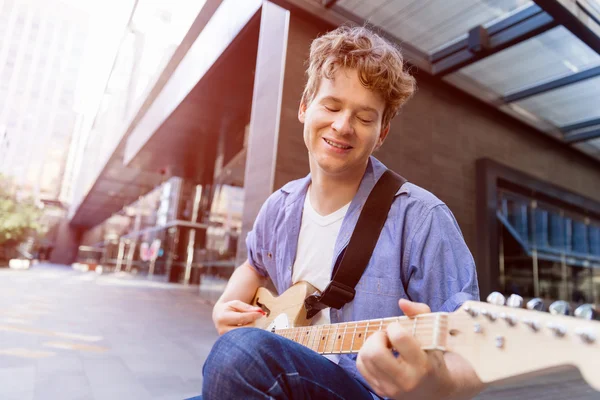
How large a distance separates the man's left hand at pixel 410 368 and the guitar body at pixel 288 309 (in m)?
0.58

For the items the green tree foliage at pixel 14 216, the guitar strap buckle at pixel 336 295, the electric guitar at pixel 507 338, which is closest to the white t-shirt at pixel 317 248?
the guitar strap buckle at pixel 336 295

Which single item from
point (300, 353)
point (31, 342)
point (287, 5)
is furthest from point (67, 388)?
point (287, 5)

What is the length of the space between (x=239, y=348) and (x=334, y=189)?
2.69 feet

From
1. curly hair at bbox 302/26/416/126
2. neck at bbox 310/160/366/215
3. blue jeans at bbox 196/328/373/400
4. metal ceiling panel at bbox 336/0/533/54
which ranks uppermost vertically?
metal ceiling panel at bbox 336/0/533/54

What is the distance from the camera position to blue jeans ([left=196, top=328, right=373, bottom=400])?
3.06ft

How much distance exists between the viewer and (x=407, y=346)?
822 millimetres

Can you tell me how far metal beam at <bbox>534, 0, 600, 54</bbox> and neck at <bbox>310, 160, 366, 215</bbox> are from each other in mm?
4426

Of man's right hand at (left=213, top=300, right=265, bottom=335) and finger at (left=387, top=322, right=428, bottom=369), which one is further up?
finger at (left=387, top=322, right=428, bottom=369)

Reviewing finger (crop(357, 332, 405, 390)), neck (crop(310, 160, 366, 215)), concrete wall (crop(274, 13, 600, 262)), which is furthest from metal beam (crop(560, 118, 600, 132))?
finger (crop(357, 332, 405, 390))

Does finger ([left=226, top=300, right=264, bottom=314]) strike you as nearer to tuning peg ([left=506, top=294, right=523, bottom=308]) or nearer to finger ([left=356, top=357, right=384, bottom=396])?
finger ([left=356, top=357, right=384, bottom=396])

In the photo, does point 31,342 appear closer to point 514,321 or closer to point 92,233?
point 514,321

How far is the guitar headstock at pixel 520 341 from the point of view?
0.65m

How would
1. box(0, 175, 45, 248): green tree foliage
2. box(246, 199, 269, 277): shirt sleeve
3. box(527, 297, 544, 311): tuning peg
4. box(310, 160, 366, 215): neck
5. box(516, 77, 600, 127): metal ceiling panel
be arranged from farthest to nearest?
box(0, 175, 45, 248): green tree foliage
box(516, 77, 600, 127): metal ceiling panel
box(246, 199, 269, 277): shirt sleeve
box(310, 160, 366, 215): neck
box(527, 297, 544, 311): tuning peg

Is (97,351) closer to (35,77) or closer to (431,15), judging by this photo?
(431,15)
